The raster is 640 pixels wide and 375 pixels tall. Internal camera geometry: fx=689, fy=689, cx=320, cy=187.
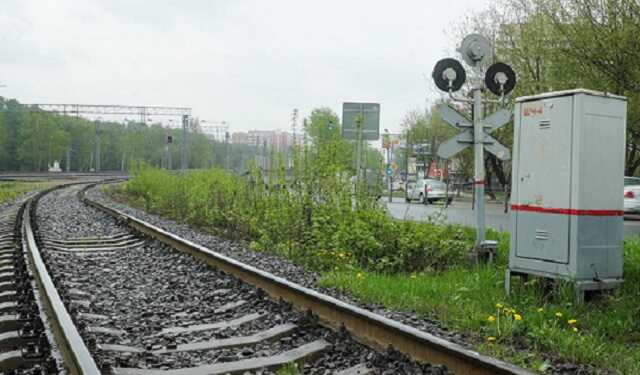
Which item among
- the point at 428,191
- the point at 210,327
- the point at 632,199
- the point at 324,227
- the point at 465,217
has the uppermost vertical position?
the point at 324,227

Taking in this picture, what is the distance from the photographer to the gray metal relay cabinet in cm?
605

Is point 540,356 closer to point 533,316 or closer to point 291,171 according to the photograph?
point 533,316

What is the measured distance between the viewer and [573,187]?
6.06 meters

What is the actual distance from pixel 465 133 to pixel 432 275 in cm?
207

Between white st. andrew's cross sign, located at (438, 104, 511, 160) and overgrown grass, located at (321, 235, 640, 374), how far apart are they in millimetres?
1643

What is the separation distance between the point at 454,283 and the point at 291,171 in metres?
5.62

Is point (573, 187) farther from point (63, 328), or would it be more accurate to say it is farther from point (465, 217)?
point (465, 217)

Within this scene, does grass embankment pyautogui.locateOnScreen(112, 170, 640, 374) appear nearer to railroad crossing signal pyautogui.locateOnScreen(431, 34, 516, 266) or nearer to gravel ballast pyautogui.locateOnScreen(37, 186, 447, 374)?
railroad crossing signal pyautogui.locateOnScreen(431, 34, 516, 266)

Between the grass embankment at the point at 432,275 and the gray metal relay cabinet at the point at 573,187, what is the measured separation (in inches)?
10.8

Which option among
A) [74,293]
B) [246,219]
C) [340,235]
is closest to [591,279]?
[340,235]

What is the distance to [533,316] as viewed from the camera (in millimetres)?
5582

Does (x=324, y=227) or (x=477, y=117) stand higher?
(x=477, y=117)

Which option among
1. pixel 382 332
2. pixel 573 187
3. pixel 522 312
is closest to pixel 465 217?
pixel 573 187

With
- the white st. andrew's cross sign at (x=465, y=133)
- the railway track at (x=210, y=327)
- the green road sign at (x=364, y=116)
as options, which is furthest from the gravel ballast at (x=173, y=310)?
the green road sign at (x=364, y=116)
